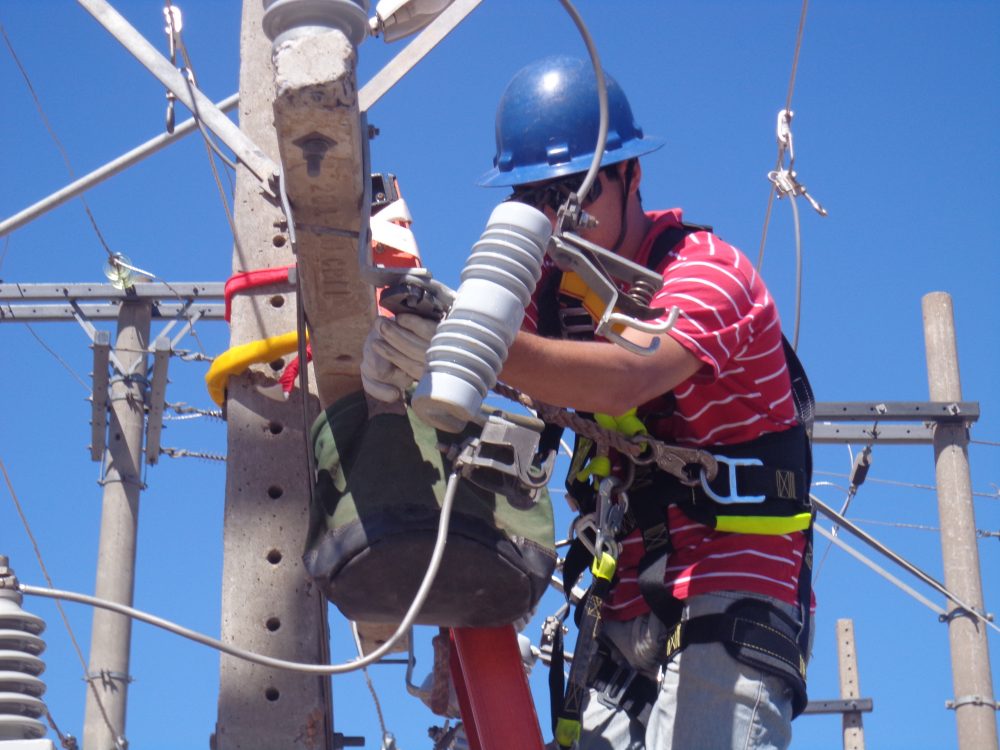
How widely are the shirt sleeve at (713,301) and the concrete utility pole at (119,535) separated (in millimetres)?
8157

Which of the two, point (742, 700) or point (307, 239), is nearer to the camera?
point (307, 239)

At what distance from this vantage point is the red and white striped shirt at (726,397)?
10.9 ft

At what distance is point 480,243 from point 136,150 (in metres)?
4.35

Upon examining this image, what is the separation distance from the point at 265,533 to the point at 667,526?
1.05m

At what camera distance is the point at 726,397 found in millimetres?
3500

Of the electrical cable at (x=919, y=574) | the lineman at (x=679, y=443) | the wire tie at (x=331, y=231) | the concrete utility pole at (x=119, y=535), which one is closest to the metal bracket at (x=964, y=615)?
the electrical cable at (x=919, y=574)

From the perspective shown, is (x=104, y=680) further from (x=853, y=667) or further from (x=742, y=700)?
(x=742, y=700)

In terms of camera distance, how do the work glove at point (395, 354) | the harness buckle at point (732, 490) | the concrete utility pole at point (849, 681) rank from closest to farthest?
1. the work glove at point (395, 354)
2. the harness buckle at point (732, 490)
3. the concrete utility pole at point (849, 681)

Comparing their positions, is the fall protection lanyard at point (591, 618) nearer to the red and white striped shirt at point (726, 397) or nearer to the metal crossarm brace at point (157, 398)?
the red and white striped shirt at point (726, 397)

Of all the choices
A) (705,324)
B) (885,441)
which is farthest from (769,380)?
(885,441)

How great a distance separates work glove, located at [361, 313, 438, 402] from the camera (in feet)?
9.55

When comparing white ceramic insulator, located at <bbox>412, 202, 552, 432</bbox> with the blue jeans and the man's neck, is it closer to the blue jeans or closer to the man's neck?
the man's neck

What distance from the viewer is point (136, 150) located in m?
6.84

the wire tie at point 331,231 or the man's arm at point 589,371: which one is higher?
the wire tie at point 331,231
